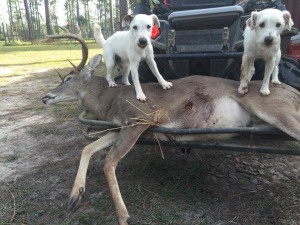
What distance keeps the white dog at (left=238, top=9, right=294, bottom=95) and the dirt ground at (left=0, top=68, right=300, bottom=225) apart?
44.7 inches

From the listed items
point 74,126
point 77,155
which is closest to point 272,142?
point 77,155

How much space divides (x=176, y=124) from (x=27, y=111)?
194 inches

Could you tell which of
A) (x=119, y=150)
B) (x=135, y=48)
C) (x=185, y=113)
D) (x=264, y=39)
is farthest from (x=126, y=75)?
(x=264, y=39)

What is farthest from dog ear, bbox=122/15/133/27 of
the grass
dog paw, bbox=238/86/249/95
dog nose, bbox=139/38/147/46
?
the grass

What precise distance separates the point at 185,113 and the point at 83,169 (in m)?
1.21

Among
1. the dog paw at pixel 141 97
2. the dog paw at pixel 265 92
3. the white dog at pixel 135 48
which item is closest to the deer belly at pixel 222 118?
the dog paw at pixel 265 92

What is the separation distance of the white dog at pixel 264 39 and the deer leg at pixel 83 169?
1.53 m

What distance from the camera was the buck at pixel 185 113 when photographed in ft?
10.7

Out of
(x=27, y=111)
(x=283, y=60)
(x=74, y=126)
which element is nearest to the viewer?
(x=283, y=60)

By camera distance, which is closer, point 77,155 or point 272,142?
point 272,142

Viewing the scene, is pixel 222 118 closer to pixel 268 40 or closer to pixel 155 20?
pixel 268 40

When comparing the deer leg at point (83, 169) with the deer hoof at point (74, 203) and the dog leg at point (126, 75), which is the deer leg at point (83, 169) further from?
the dog leg at point (126, 75)

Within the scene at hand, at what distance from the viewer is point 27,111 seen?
759 centimetres

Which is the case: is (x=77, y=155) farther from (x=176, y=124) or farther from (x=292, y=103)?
(x=292, y=103)
